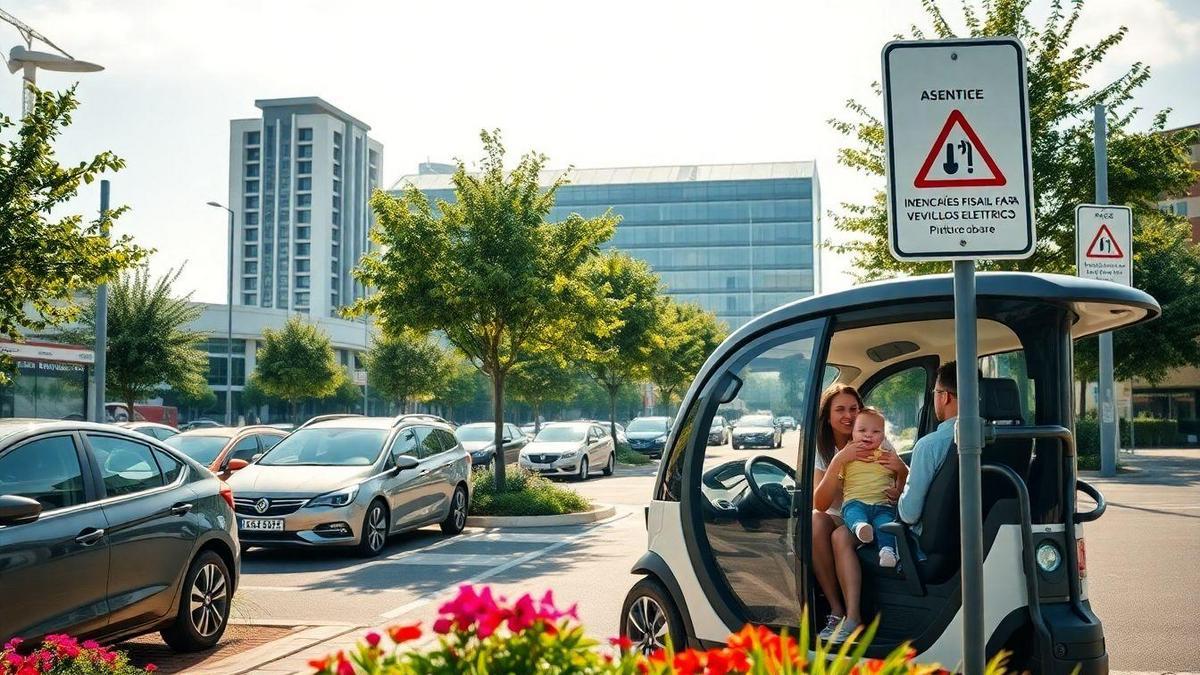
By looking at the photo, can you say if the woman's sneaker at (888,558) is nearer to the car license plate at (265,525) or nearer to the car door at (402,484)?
the car license plate at (265,525)

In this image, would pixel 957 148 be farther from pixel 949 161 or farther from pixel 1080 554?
pixel 1080 554

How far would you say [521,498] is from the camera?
56.8 ft

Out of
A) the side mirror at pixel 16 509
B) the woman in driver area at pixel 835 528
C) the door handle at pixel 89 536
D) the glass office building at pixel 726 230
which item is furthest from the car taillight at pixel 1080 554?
the glass office building at pixel 726 230

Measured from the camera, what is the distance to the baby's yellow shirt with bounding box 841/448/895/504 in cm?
525

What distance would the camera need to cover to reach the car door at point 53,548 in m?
5.77

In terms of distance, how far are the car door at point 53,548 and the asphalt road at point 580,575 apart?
89.1 inches

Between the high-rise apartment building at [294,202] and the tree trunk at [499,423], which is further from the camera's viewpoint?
the high-rise apartment building at [294,202]

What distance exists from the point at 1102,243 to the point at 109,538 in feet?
30.5

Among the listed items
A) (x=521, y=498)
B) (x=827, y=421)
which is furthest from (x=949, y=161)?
(x=521, y=498)

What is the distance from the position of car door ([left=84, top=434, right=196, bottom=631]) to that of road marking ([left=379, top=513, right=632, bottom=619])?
1930 mm

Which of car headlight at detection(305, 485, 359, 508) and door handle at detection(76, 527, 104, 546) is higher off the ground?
door handle at detection(76, 527, 104, 546)

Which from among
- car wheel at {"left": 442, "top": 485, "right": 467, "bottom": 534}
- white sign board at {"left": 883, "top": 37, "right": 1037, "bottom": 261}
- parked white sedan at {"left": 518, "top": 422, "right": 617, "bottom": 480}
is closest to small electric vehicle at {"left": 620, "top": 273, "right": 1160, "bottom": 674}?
white sign board at {"left": 883, "top": 37, "right": 1037, "bottom": 261}

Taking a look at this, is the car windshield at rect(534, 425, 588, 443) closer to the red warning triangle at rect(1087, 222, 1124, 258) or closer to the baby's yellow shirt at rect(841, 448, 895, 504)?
the red warning triangle at rect(1087, 222, 1124, 258)

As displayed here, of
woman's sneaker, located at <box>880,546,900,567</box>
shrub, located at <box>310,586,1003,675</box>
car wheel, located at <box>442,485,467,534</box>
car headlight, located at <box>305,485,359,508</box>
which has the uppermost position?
shrub, located at <box>310,586,1003,675</box>
